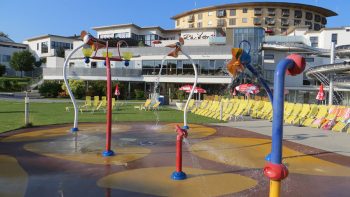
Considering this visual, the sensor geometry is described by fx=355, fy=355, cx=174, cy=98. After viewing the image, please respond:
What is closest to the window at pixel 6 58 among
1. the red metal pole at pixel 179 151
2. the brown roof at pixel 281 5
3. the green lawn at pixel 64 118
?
the brown roof at pixel 281 5

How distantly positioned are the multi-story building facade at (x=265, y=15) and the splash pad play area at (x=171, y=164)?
75523 millimetres

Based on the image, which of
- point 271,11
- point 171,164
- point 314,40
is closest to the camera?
point 171,164

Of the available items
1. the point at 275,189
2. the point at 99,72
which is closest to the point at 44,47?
the point at 99,72

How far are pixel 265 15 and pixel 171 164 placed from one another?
82.3 m

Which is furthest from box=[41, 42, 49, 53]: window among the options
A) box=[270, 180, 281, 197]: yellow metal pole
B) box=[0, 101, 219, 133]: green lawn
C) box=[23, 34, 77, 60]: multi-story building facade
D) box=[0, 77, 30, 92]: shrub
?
box=[270, 180, 281, 197]: yellow metal pole

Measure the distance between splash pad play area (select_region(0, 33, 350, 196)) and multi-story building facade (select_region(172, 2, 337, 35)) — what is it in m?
75.5

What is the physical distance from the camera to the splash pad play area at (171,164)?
21.5ft

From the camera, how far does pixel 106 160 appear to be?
9133mm

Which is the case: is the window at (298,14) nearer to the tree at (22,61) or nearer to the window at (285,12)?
the window at (285,12)

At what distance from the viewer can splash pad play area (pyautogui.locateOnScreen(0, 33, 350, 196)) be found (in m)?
6.54

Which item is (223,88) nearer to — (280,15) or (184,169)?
(184,169)

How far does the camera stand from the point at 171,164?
349 inches

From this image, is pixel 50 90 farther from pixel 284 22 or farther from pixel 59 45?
pixel 284 22

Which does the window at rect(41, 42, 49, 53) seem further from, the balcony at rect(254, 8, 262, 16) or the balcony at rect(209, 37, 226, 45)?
the balcony at rect(254, 8, 262, 16)
